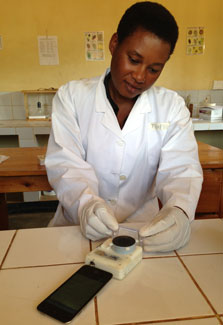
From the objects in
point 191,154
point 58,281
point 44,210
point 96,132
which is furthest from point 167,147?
point 44,210

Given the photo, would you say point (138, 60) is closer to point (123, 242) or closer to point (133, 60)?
point (133, 60)

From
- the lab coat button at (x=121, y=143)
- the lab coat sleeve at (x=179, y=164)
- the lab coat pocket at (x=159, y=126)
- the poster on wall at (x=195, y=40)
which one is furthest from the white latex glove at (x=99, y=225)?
the poster on wall at (x=195, y=40)

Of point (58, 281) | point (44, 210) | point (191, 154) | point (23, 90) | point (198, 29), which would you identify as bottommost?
point (44, 210)

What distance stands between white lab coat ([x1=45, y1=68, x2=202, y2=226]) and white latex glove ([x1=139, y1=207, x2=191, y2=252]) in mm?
287

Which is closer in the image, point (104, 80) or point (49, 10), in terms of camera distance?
point (104, 80)

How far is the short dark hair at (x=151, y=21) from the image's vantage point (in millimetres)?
963

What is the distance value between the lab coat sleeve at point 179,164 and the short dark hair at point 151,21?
1.07 ft

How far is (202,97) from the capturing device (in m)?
3.72

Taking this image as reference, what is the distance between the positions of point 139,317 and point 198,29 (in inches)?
148

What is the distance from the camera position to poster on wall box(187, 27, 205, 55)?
3.53 m

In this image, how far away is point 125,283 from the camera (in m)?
0.57

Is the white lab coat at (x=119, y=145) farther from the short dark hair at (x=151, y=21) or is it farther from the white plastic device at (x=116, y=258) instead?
the white plastic device at (x=116, y=258)

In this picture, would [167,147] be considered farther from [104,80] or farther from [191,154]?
[104,80]

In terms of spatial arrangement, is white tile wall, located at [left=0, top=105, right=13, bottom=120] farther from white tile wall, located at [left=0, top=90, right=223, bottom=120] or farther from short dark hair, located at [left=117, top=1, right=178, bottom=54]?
short dark hair, located at [left=117, top=1, right=178, bottom=54]
